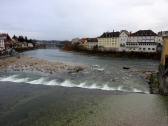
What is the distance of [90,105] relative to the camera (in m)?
12.3

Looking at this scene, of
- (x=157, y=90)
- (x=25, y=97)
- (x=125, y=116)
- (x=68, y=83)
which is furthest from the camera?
(x=68, y=83)

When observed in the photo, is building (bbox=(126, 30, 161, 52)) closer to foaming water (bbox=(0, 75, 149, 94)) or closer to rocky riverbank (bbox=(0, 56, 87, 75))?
rocky riverbank (bbox=(0, 56, 87, 75))

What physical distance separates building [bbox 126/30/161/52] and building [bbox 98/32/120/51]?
14.1 ft

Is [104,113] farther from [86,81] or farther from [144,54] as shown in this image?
[144,54]

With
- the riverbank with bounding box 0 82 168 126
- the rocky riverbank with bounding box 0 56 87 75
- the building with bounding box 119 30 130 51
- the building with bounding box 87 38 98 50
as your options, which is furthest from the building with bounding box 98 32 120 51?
the riverbank with bounding box 0 82 168 126

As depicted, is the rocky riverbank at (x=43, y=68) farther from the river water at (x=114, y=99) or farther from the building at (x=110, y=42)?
the building at (x=110, y=42)

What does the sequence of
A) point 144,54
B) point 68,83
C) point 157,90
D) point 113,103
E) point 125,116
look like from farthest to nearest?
point 144,54 < point 68,83 < point 157,90 < point 113,103 < point 125,116

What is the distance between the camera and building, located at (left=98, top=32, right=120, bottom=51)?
223 feet

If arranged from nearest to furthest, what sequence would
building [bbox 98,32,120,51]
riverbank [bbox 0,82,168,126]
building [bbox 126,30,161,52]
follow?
riverbank [bbox 0,82,168,126], building [bbox 126,30,161,52], building [bbox 98,32,120,51]

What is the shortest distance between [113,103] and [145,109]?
6.10 feet

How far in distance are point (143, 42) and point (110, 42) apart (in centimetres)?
1229

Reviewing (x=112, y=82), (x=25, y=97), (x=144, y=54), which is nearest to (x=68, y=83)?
(x=112, y=82)

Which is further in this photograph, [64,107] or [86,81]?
Answer: [86,81]

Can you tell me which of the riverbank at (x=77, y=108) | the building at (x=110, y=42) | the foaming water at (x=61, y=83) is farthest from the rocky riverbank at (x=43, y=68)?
the building at (x=110, y=42)
